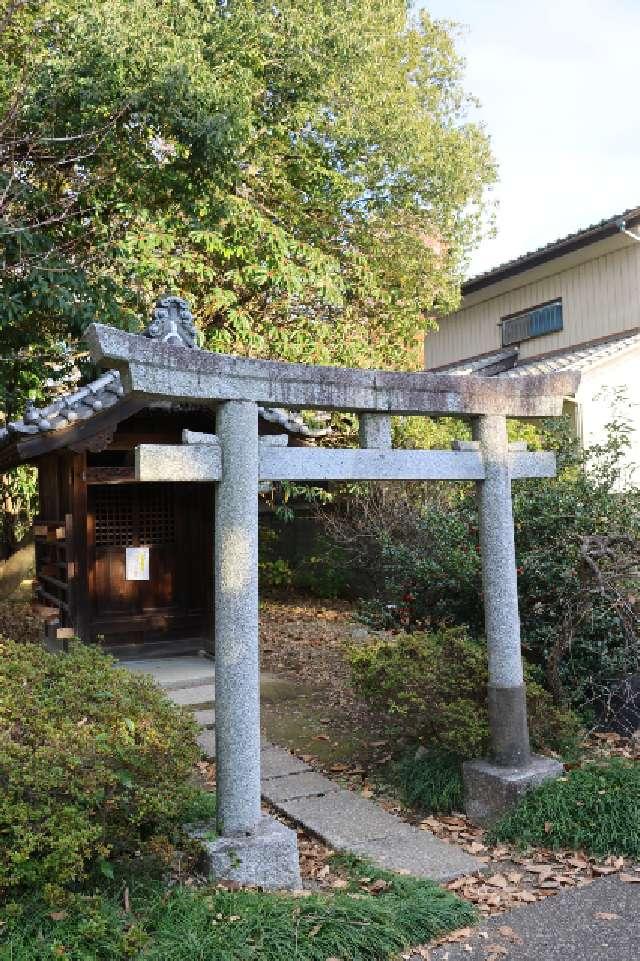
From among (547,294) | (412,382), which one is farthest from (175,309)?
(547,294)

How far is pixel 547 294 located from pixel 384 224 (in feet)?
15.8

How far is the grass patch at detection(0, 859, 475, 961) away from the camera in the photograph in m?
3.78

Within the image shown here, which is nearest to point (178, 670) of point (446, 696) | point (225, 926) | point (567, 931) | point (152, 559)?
point (152, 559)

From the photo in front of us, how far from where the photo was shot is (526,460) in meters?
6.59

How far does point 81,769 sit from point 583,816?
3451mm

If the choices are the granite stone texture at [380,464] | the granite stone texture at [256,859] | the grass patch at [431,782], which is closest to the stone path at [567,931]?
the granite stone texture at [256,859]

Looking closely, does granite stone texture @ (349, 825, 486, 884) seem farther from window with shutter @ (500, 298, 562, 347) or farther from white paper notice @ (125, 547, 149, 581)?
window with shutter @ (500, 298, 562, 347)

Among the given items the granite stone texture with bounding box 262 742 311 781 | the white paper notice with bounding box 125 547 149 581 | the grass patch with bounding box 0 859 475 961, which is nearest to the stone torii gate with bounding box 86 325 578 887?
the grass patch with bounding box 0 859 475 961

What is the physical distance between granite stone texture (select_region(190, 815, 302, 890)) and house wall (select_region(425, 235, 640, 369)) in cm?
1398

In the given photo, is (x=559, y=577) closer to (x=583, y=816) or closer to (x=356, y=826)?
(x=583, y=816)

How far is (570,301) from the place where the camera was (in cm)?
1717

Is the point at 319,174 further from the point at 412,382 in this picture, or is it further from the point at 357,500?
the point at 412,382

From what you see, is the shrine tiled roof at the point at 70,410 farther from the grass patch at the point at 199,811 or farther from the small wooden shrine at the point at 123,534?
the grass patch at the point at 199,811

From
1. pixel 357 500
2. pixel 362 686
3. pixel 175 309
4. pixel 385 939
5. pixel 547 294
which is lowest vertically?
pixel 385 939
